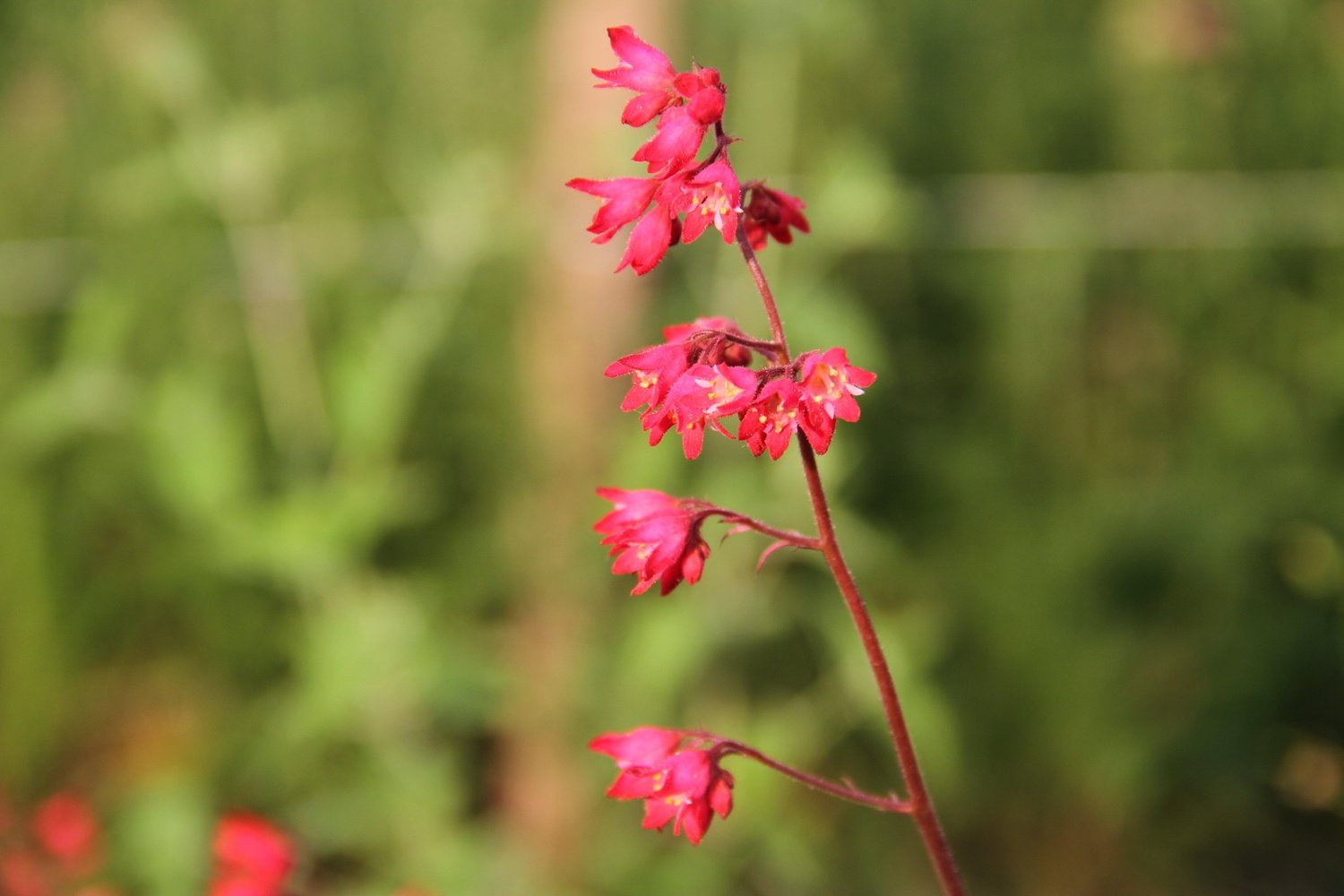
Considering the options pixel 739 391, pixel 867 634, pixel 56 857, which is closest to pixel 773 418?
pixel 739 391

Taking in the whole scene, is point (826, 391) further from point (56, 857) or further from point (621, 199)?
point (56, 857)

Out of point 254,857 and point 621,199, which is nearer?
point 621,199

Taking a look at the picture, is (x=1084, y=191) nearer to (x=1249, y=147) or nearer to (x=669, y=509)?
(x=1249, y=147)

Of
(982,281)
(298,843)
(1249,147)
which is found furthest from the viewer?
(1249,147)

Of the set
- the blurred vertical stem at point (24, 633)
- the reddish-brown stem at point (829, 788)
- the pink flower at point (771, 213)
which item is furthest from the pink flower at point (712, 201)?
the blurred vertical stem at point (24, 633)

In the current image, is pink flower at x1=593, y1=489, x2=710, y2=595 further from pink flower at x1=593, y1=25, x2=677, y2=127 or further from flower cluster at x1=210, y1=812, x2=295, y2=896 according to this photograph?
flower cluster at x1=210, y1=812, x2=295, y2=896

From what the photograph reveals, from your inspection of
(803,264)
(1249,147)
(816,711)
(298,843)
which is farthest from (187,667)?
(1249,147)

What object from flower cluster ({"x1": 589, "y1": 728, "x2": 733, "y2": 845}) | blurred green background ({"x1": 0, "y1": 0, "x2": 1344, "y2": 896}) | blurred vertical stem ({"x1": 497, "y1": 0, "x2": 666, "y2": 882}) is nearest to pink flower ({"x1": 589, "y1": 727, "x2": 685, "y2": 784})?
flower cluster ({"x1": 589, "y1": 728, "x2": 733, "y2": 845})
